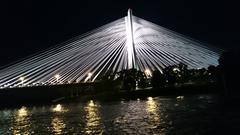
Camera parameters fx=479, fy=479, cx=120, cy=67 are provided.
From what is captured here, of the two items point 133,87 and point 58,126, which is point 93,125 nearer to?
point 58,126

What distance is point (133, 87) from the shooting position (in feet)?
214

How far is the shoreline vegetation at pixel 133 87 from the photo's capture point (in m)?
58.3

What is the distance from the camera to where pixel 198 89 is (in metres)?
57.8

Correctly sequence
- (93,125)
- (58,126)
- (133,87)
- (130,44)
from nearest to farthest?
(93,125), (58,126), (130,44), (133,87)

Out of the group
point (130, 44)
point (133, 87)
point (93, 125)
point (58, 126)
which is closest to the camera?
point (93, 125)

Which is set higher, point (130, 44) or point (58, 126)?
point (130, 44)

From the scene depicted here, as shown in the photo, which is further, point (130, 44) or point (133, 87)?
point (133, 87)

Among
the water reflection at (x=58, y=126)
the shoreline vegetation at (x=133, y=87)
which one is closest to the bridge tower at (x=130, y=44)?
the shoreline vegetation at (x=133, y=87)

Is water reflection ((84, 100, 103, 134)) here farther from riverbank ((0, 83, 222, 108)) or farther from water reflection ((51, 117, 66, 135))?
riverbank ((0, 83, 222, 108))

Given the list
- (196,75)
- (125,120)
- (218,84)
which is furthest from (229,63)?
(196,75)

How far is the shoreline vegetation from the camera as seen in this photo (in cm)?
5832

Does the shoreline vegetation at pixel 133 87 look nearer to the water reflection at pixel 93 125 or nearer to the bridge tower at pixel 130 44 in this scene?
the bridge tower at pixel 130 44

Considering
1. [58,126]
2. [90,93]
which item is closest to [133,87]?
[90,93]

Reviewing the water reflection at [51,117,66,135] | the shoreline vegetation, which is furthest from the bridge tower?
the water reflection at [51,117,66,135]
